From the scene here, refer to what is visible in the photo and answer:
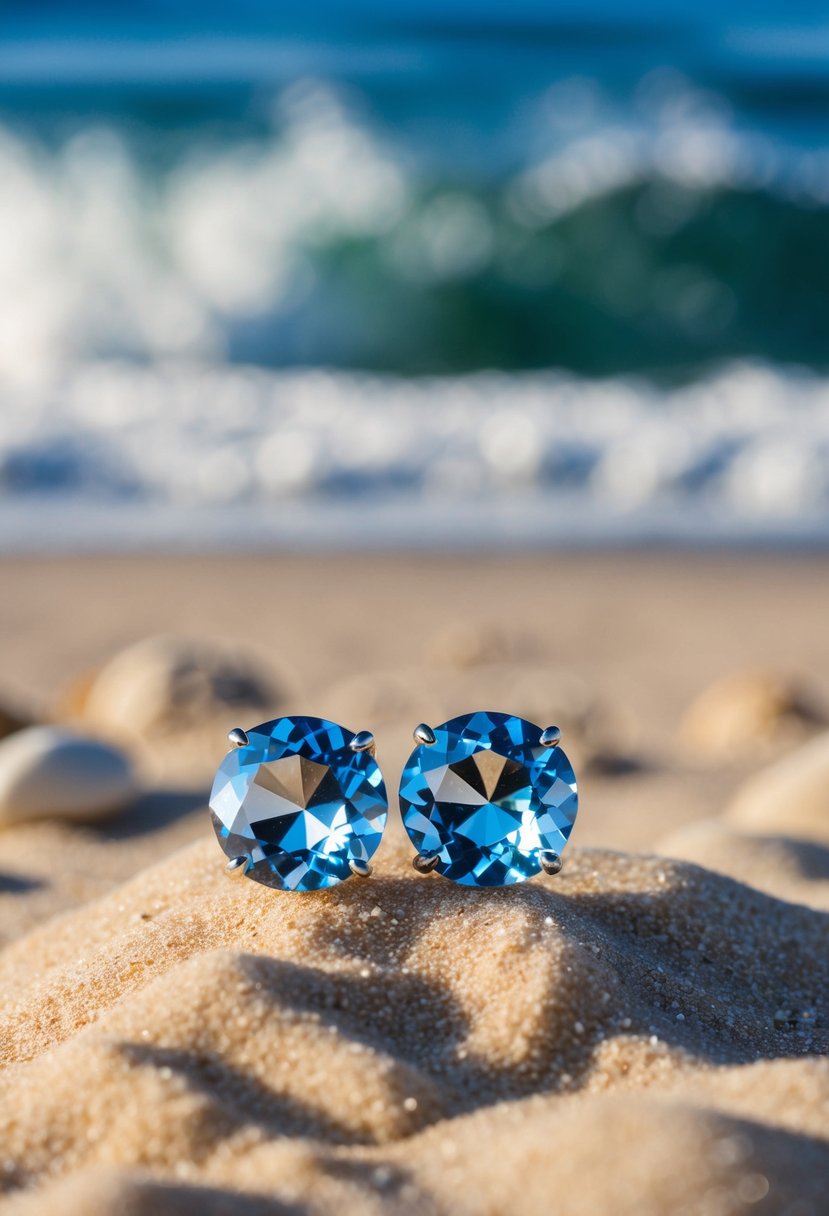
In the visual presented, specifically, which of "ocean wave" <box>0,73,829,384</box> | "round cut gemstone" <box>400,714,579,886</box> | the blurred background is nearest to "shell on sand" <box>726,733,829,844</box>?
"round cut gemstone" <box>400,714,579,886</box>

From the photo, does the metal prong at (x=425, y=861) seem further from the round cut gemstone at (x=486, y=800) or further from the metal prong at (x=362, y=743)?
the metal prong at (x=362, y=743)

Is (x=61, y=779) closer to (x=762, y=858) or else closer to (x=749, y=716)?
(x=762, y=858)

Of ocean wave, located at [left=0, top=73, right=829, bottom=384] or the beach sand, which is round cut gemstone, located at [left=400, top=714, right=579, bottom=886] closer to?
the beach sand

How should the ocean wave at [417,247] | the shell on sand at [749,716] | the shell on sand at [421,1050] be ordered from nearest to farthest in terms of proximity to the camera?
the shell on sand at [421,1050]
the shell on sand at [749,716]
the ocean wave at [417,247]

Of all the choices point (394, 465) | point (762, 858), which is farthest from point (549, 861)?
point (394, 465)

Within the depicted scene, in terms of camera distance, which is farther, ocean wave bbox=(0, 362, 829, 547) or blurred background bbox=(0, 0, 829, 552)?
blurred background bbox=(0, 0, 829, 552)

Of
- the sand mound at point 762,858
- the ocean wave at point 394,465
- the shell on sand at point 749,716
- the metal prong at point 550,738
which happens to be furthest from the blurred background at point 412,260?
the metal prong at point 550,738

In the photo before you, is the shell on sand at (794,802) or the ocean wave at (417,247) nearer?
the shell on sand at (794,802)
